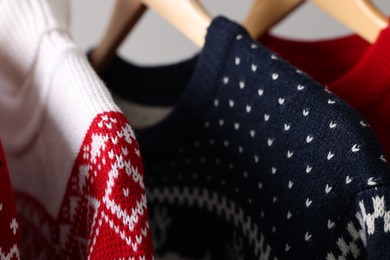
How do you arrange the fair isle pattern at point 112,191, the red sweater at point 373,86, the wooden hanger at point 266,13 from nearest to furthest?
the fair isle pattern at point 112,191 → the red sweater at point 373,86 → the wooden hanger at point 266,13

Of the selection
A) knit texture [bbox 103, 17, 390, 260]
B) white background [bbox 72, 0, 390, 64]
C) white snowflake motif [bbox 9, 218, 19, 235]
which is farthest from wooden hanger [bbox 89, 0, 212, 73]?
white background [bbox 72, 0, 390, 64]

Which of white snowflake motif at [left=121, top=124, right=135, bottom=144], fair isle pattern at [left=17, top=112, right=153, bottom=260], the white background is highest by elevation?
the white background

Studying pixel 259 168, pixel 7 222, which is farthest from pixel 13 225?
pixel 259 168

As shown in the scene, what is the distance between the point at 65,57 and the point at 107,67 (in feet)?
0.85

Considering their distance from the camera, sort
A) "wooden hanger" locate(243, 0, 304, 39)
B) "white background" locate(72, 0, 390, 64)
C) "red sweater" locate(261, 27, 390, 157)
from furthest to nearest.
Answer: "white background" locate(72, 0, 390, 64) → "wooden hanger" locate(243, 0, 304, 39) → "red sweater" locate(261, 27, 390, 157)

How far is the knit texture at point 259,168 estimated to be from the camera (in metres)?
0.36

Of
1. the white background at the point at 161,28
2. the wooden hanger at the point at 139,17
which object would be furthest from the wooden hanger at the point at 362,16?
the white background at the point at 161,28

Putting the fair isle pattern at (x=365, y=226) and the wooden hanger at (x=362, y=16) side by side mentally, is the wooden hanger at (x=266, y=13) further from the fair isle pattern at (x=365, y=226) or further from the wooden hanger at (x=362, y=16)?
the fair isle pattern at (x=365, y=226)

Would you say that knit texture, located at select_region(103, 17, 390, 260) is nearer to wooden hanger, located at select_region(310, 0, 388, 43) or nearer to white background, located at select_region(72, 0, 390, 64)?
A: wooden hanger, located at select_region(310, 0, 388, 43)

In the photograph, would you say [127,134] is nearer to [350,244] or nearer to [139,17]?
[350,244]

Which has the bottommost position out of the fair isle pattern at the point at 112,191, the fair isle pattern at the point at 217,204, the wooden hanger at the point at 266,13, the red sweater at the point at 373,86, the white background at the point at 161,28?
the fair isle pattern at the point at 112,191

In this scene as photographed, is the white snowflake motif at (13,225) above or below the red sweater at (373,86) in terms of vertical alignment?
below

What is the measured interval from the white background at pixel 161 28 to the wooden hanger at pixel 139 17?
0.35 meters

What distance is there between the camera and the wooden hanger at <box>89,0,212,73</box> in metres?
0.52
